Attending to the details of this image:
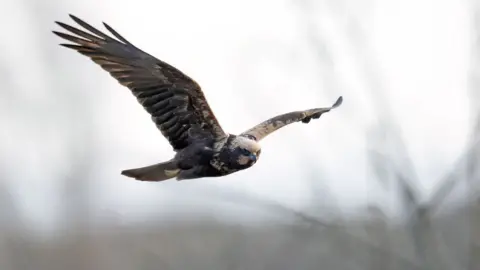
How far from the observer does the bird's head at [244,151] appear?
193 inches

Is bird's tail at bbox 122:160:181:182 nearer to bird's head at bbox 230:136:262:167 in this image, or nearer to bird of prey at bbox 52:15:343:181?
bird of prey at bbox 52:15:343:181

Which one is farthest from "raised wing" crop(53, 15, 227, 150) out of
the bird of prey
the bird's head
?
the bird's head

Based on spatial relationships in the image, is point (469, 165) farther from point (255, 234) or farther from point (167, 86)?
point (255, 234)

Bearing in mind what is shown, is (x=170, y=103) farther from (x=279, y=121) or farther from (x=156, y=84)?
(x=279, y=121)

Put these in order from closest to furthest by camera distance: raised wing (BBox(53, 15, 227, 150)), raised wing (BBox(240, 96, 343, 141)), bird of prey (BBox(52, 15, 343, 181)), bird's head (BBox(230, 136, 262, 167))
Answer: bird's head (BBox(230, 136, 262, 167)) < bird of prey (BBox(52, 15, 343, 181)) < raised wing (BBox(53, 15, 227, 150)) < raised wing (BBox(240, 96, 343, 141))

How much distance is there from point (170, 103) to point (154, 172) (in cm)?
41

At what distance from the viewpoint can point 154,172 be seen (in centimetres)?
498

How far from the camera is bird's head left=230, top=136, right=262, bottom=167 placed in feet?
16.1

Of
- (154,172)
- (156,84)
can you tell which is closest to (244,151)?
Answer: (154,172)

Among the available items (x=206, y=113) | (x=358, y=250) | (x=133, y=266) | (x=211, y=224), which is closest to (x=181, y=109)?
(x=206, y=113)

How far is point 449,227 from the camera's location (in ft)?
13.4

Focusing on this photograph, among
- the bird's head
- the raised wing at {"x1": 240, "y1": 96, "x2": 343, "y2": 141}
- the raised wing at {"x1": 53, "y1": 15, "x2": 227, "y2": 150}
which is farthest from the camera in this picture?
the raised wing at {"x1": 240, "y1": 96, "x2": 343, "y2": 141}

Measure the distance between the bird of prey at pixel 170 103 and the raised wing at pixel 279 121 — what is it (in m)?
0.01

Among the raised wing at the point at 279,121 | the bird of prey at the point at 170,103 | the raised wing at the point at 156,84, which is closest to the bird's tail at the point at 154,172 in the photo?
the bird of prey at the point at 170,103
